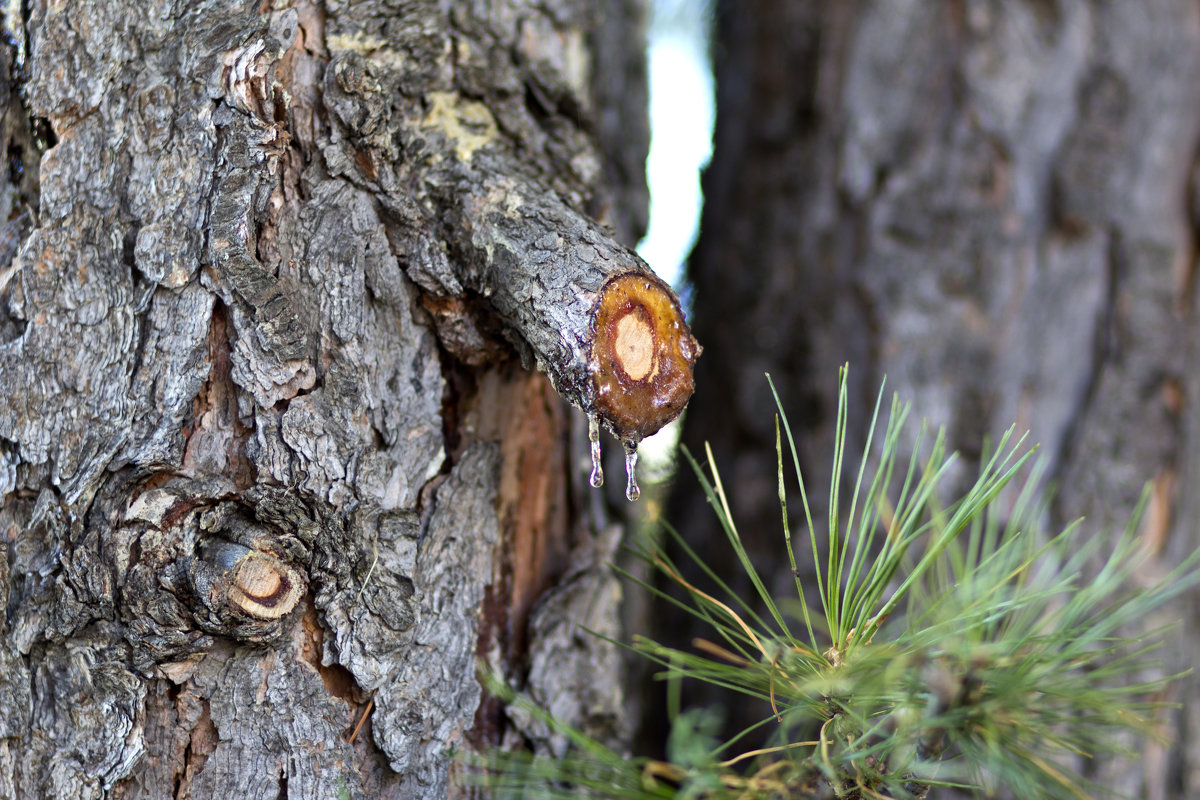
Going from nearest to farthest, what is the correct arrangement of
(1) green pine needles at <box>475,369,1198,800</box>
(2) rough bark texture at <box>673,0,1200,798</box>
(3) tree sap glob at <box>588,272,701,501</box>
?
(1) green pine needles at <box>475,369,1198,800</box>, (3) tree sap glob at <box>588,272,701,501</box>, (2) rough bark texture at <box>673,0,1200,798</box>

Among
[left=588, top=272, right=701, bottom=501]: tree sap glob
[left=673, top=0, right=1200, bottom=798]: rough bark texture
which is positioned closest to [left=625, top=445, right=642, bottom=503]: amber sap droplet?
[left=588, top=272, right=701, bottom=501]: tree sap glob

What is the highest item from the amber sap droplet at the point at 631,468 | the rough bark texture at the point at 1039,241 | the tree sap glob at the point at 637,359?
the rough bark texture at the point at 1039,241

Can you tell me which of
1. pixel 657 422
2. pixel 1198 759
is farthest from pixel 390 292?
pixel 1198 759

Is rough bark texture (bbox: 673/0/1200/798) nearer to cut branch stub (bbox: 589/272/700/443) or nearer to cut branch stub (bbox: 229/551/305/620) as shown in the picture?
cut branch stub (bbox: 589/272/700/443)

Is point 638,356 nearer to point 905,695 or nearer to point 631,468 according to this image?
point 631,468

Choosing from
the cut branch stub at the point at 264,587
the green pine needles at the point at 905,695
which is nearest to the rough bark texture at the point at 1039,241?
the green pine needles at the point at 905,695

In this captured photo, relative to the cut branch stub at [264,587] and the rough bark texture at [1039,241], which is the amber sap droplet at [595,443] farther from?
the rough bark texture at [1039,241]

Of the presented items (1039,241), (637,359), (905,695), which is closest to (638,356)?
(637,359)

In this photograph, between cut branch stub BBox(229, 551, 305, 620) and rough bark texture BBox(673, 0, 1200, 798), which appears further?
rough bark texture BBox(673, 0, 1200, 798)
